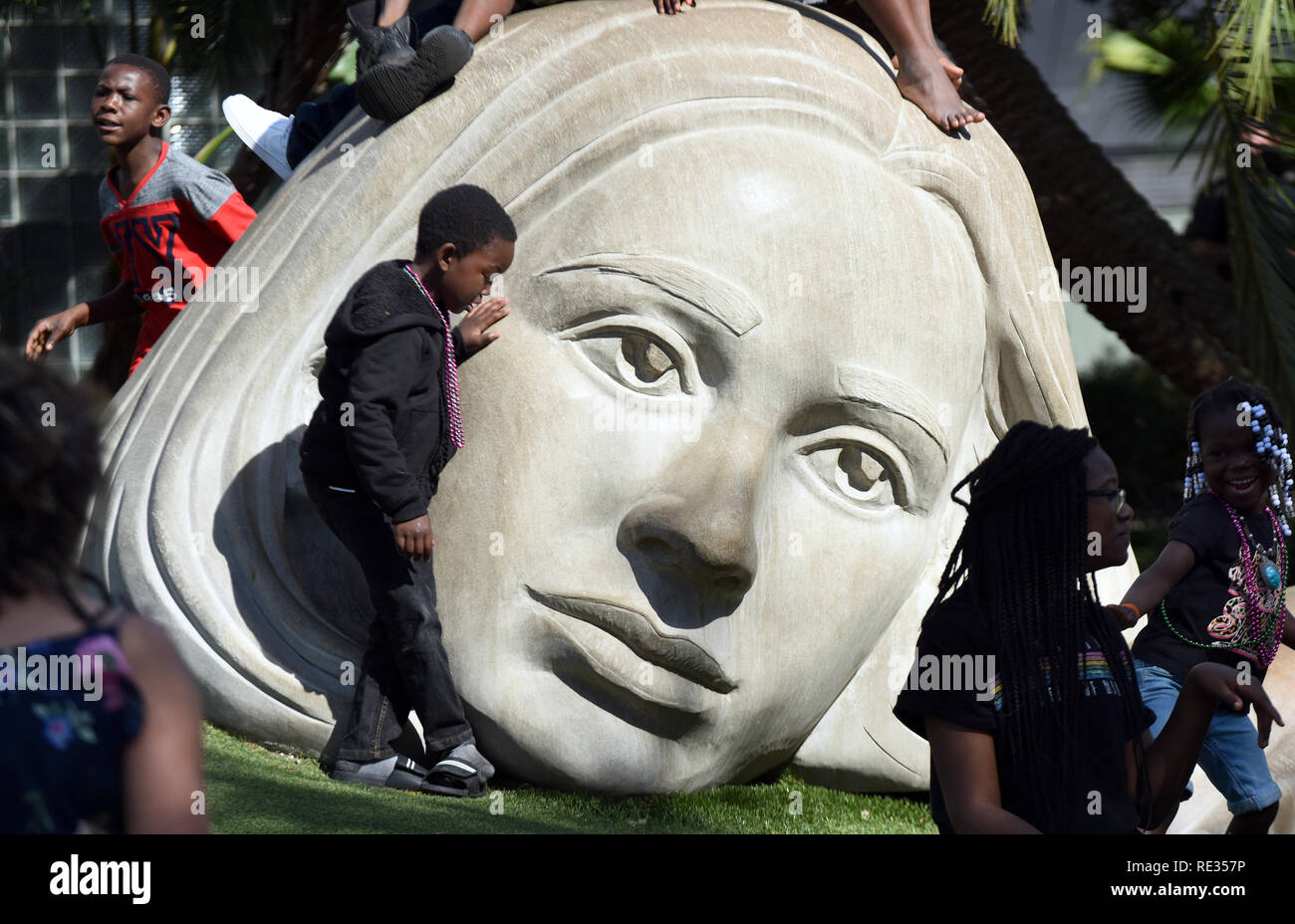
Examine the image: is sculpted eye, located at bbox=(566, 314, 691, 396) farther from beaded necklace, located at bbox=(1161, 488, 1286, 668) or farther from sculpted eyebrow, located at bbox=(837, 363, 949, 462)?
beaded necklace, located at bbox=(1161, 488, 1286, 668)

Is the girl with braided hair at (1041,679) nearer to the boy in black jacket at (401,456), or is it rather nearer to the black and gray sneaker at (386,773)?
the boy in black jacket at (401,456)

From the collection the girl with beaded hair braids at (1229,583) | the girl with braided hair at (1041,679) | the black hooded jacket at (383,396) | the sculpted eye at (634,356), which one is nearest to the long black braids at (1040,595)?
the girl with braided hair at (1041,679)

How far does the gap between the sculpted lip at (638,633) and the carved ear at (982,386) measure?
744 millimetres

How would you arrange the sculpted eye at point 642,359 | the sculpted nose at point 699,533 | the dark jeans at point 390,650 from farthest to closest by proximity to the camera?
1. the sculpted eye at point 642,359
2. the sculpted nose at point 699,533
3. the dark jeans at point 390,650

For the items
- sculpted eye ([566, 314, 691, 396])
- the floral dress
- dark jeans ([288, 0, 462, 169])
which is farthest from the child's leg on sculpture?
the floral dress

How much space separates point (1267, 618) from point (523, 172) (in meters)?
2.61

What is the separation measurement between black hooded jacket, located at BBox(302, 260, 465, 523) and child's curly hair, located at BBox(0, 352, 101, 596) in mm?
2126

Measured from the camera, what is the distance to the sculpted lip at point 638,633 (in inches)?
168

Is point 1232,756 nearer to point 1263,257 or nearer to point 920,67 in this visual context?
point 920,67

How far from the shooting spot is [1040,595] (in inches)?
96.8

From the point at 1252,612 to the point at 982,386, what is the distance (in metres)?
1.37

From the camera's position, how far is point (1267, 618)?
12.8ft

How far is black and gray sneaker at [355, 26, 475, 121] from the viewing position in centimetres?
455

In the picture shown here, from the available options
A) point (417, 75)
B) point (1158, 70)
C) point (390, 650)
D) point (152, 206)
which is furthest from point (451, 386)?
point (1158, 70)
